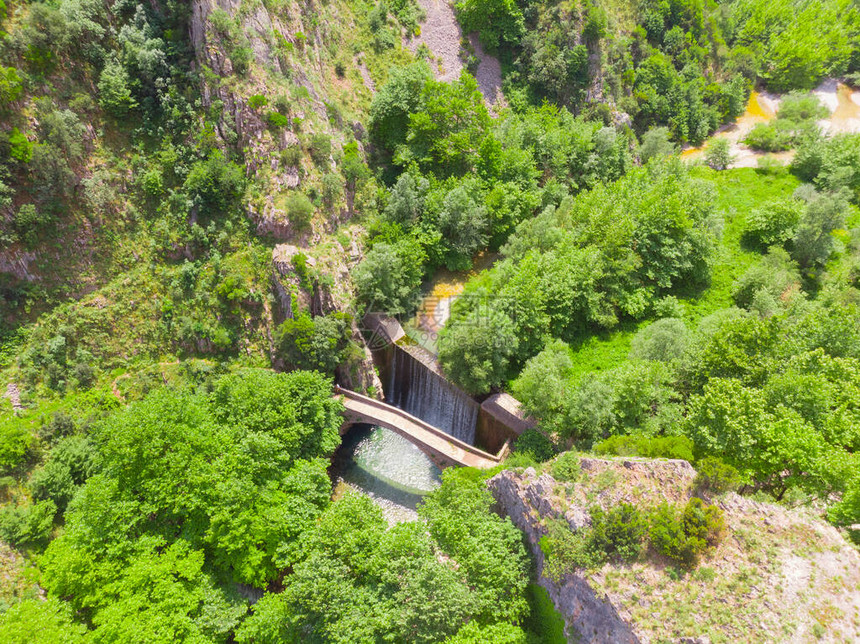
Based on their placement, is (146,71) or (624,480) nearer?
(624,480)

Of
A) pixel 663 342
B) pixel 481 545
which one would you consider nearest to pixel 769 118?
pixel 663 342

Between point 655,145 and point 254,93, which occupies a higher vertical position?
point 655,145

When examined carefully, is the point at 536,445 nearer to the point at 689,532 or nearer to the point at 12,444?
the point at 689,532

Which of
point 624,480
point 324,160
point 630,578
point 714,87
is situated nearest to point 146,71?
point 324,160

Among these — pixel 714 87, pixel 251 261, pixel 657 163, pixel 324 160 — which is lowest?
pixel 251 261

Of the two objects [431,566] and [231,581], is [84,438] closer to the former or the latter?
[231,581]

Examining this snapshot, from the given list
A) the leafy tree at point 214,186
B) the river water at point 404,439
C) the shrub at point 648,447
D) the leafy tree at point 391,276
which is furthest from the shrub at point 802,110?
the leafy tree at point 214,186
